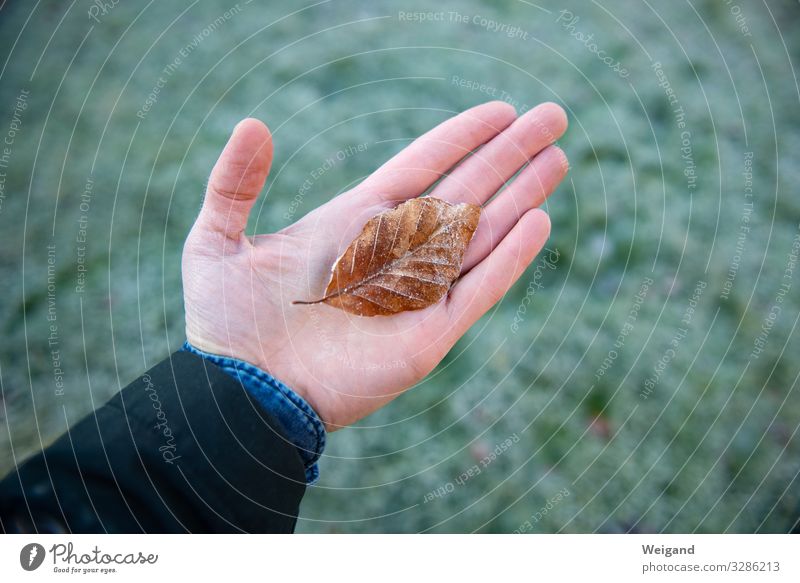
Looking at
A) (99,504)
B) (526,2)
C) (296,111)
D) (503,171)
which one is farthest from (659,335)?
(99,504)

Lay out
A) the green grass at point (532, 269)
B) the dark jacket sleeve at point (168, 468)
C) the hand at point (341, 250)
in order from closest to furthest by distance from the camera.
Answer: the dark jacket sleeve at point (168, 468), the hand at point (341, 250), the green grass at point (532, 269)

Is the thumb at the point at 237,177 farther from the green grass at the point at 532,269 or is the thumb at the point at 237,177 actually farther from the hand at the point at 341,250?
the green grass at the point at 532,269

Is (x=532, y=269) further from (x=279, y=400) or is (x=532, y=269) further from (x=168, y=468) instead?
(x=168, y=468)

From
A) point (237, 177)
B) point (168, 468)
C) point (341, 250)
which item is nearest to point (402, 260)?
point (341, 250)

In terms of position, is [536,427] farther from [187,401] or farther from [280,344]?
[187,401]

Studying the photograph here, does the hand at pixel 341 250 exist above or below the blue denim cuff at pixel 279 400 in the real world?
above

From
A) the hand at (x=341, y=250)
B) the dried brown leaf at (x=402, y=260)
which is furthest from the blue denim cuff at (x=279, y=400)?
the dried brown leaf at (x=402, y=260)

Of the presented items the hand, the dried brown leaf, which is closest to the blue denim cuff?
A: the hand
